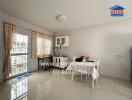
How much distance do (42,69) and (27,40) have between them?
5.57 ft

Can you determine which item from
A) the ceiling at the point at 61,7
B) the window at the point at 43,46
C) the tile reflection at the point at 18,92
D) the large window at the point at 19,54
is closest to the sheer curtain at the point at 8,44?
the large window at the point at 19,54

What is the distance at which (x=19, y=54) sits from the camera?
152 inches

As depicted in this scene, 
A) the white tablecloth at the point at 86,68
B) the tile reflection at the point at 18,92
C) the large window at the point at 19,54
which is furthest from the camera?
the large window at the point at 19,54

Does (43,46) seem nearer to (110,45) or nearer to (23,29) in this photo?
(23,29)

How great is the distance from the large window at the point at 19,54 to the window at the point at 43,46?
719 millimetres

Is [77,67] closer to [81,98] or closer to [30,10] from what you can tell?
[81,98]

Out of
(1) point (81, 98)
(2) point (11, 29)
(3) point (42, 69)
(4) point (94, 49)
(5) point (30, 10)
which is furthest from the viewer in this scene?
(3) point (42, 69)

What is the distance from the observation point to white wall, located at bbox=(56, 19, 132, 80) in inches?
154

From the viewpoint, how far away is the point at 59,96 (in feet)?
7.77

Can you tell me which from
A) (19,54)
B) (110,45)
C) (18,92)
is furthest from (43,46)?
(110,45)

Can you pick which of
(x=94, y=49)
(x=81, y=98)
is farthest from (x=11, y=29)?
(x=94, y=49)

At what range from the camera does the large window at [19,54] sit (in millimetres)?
3668

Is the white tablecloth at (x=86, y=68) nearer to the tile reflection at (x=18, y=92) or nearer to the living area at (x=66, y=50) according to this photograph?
the living area at (x=66, y=50)

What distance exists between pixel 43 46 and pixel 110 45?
3.22 m
